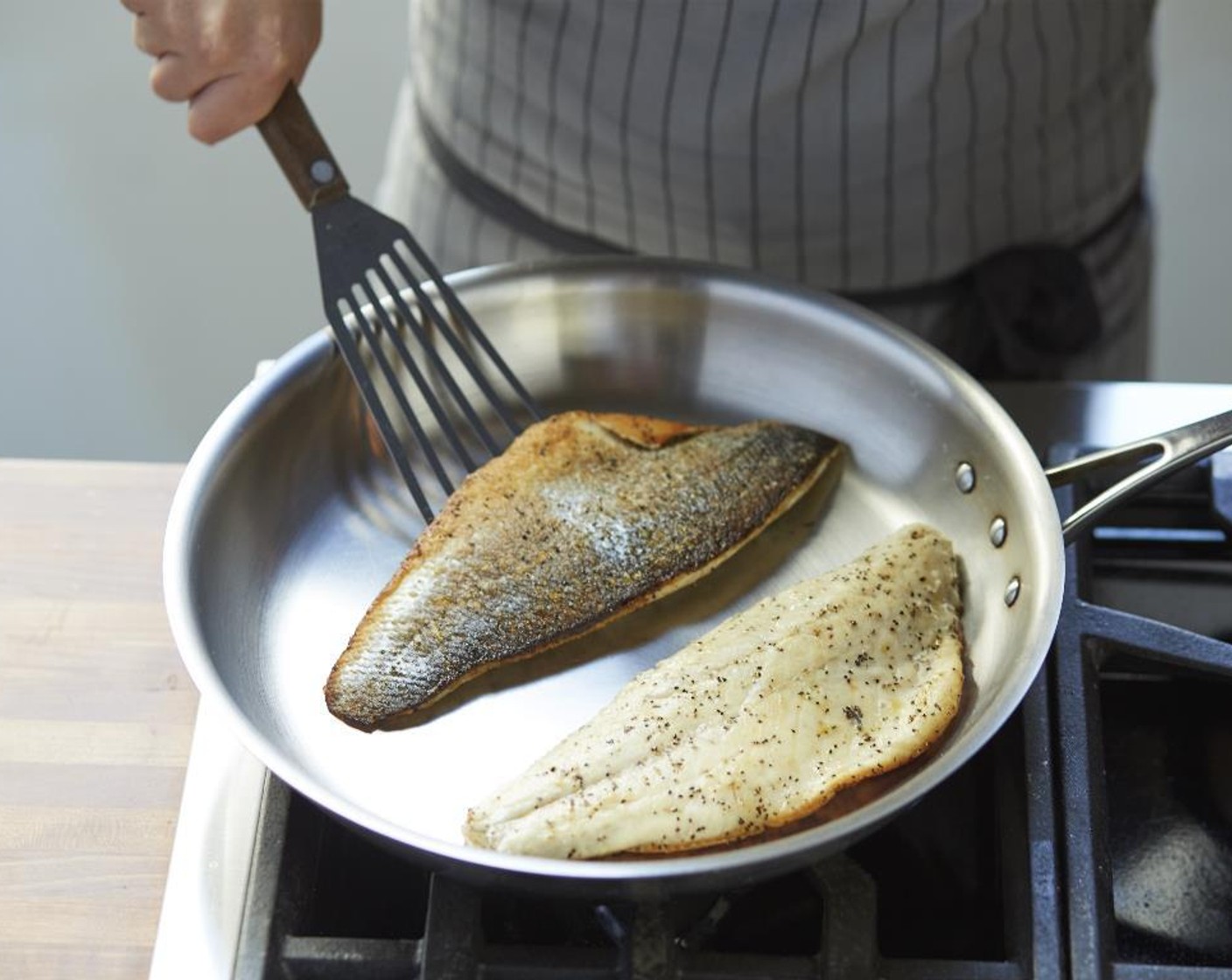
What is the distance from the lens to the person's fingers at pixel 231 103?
87cm

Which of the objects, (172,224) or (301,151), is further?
(172,224)

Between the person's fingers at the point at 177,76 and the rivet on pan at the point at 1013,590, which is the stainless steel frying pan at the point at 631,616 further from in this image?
the person's fingers at the point at 177,76

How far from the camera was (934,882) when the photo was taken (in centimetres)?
71

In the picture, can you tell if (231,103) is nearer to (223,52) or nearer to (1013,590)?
(223,52)

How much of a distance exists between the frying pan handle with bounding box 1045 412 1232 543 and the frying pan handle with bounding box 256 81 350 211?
0.46m

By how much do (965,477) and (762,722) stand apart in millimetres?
222

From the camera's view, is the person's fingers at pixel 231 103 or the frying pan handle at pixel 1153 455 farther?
the person's fingers at pixel 231 103

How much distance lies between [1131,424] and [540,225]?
430 mm

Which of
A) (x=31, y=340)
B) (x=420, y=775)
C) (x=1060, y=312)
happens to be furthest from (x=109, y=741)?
(x=31, y=340)

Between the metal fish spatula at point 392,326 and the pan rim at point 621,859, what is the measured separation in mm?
31

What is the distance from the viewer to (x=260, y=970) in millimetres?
625

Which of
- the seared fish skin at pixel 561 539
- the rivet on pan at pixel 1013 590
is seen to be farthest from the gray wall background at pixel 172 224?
the rivet on pan at pixel 1013 590

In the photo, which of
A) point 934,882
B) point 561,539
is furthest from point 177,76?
point 934,882

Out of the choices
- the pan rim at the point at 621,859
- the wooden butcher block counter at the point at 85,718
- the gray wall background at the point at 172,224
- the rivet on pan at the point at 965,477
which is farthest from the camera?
the gray wall background at the point at 172,224
